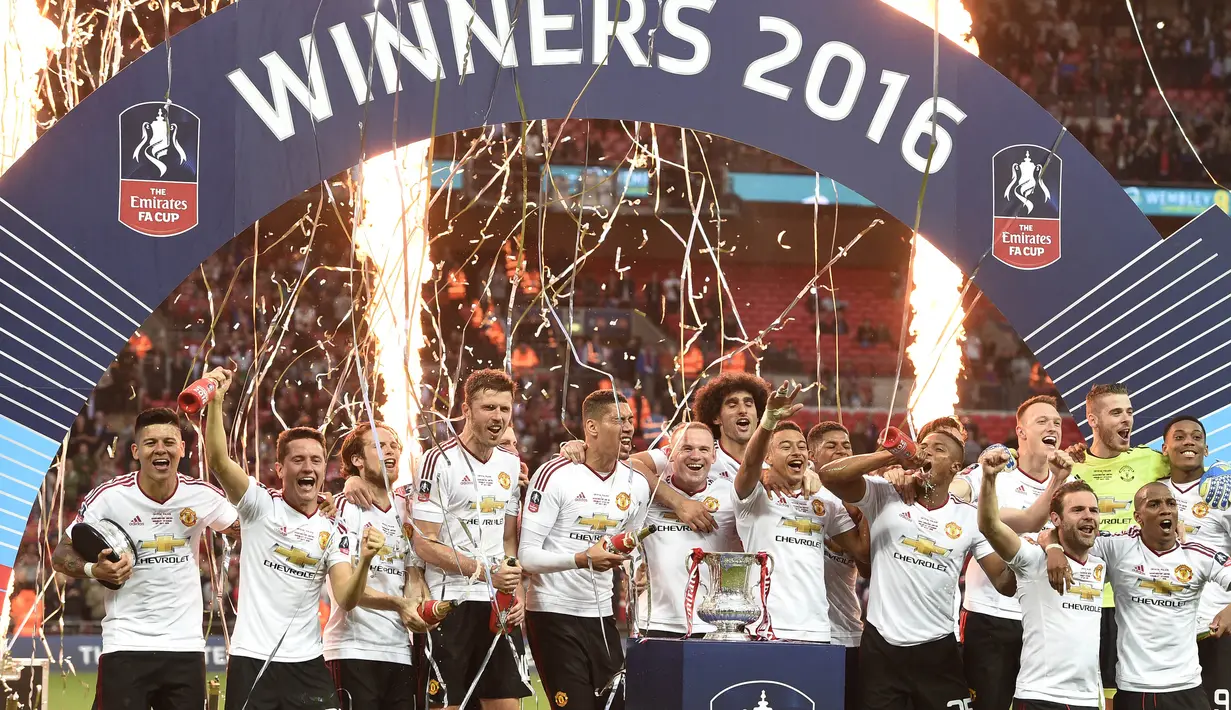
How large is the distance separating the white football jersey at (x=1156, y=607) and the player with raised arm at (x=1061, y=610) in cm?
18

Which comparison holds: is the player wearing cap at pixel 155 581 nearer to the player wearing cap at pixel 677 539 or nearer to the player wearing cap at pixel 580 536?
the player wearing cap at pixel 580 536

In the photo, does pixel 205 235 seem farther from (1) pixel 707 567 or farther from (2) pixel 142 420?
(1) pixel 707 567

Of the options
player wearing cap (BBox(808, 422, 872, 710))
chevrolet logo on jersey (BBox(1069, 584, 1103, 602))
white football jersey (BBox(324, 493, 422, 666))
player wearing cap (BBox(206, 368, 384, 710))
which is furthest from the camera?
player wearing cap (BBox(808, 422, 872, 710))

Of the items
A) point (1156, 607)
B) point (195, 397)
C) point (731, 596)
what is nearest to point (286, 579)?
point (195, 397)

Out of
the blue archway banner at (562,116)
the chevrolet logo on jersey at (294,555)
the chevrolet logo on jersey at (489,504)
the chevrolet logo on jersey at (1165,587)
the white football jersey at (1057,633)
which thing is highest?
the blue archway banner at (562,116)

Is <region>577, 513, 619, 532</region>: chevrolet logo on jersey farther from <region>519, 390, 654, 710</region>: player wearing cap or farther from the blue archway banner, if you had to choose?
the blue archway banner

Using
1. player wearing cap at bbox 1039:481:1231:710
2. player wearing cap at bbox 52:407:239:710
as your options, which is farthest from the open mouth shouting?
player wearing cap at bbox 1039:481:1231:710

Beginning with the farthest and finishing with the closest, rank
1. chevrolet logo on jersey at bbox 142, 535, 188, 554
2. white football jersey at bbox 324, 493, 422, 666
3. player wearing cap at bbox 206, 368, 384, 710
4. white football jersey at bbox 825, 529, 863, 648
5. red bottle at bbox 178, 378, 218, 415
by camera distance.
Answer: white football jersey at bbox 825, 529, 863, 648
white football jersey at bbox 324, 493, 422, 666
chevrolet logo on jersey at bbox 142, 535, 188, 554
player wearing cap at bbox 206, 368, 384, 710
red bottle at bbox 178, 378, 218, 415

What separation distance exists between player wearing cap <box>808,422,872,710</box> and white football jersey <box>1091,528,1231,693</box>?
1.19 meters

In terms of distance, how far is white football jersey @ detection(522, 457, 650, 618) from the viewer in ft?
23.5

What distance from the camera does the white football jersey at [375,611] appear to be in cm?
693

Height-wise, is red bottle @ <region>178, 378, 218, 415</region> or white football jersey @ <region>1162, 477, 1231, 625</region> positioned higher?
red bottle @ <region>178, 378, 218, 415</region>

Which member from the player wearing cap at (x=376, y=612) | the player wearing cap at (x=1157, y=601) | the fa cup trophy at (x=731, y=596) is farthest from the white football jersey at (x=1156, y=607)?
the player wearing cap at (x=376, y=612)

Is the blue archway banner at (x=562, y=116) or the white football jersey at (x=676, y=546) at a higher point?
the blue archway banner at (x=562, y=116)
